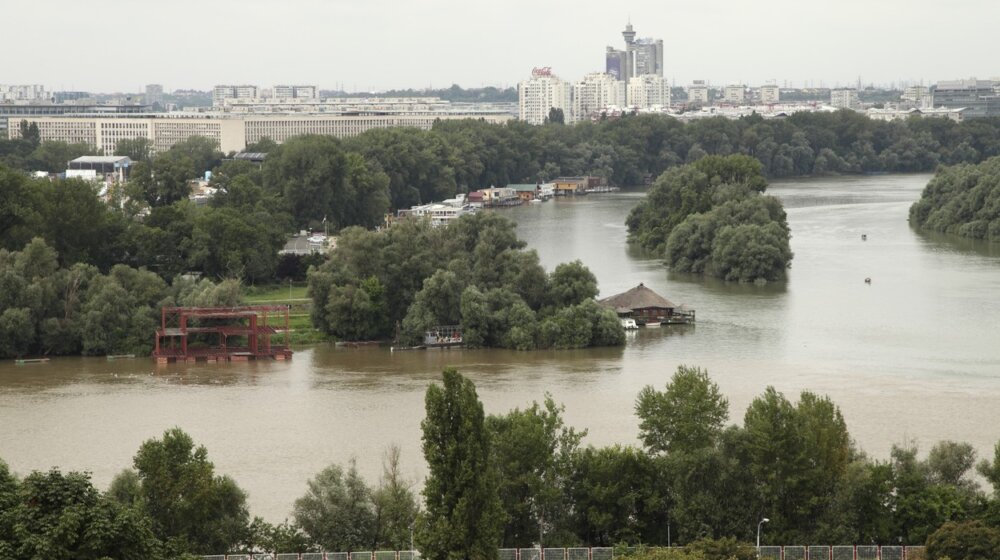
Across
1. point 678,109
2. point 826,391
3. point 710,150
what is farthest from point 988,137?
point 826,391

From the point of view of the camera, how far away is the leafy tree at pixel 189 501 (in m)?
11.0

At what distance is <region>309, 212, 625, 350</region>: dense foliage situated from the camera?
63.9ft

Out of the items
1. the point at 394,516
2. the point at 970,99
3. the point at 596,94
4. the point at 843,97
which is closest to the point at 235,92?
the point at 596,94

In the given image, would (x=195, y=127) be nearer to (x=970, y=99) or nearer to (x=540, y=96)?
(x=540, y=96)

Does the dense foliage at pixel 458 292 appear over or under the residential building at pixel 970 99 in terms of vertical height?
under

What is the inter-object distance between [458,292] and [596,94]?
7667 cm

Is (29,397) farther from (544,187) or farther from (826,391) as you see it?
(544,187)

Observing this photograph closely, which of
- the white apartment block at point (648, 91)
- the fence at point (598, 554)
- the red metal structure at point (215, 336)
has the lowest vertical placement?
the fence at point (598, 554)

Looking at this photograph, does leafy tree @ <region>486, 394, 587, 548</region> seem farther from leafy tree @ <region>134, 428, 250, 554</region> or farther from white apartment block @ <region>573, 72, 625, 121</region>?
white apartment block @ <region>573, 72, 625, 121</region>

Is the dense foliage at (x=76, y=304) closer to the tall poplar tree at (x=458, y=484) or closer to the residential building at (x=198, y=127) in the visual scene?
the tall poplar tree at (x=458, y=484)

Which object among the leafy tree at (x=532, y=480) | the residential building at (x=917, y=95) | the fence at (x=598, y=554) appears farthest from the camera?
the residential building at (x=917, y=95)

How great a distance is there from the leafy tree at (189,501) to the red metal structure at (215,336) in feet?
25.0

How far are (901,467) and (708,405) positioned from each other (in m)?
1.50

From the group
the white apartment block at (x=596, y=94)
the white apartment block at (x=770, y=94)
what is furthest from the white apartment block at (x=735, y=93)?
the white apartment block at (x=596, y=94)
